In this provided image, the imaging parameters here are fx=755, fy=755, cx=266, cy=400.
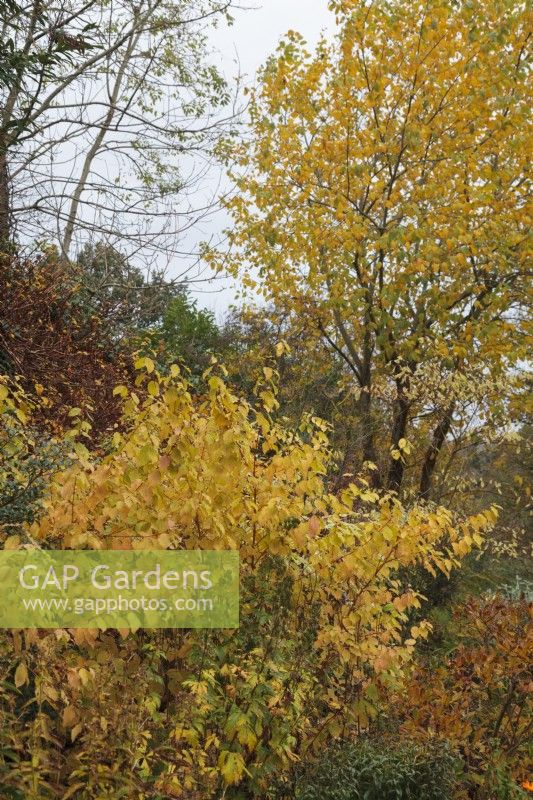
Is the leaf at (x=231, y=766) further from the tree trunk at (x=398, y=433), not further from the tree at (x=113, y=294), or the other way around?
the tree at (x=113, y=294)

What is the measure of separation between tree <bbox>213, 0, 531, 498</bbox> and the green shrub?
4660 millimetres

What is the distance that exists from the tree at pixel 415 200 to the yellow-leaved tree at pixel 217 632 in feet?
13.8

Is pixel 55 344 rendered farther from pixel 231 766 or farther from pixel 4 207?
pixel 231 766

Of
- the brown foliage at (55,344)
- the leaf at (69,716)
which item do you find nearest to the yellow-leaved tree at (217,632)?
the leaf at (69,716)

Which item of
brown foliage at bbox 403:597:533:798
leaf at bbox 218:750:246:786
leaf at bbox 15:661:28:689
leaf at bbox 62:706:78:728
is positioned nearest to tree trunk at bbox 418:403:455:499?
brown foliage at bbox 403:597:533:798

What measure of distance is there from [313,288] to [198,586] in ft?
21.3

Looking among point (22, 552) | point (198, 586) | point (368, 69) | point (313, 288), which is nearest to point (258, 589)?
point (198, 586)

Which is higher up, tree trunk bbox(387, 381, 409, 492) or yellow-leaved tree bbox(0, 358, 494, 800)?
tree trunk bbox(387, 381, 409, 492)

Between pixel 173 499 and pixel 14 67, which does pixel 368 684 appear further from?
pixel 14 67

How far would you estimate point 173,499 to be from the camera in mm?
3301

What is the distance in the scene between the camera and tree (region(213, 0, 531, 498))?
789cm

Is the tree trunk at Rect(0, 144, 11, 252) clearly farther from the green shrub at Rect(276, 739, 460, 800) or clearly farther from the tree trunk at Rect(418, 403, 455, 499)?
the green shrub at Rect(276, 739, 460, 800)

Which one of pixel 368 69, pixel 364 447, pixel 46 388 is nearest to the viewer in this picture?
pixel 46 388

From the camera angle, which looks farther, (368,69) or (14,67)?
(368,69)
